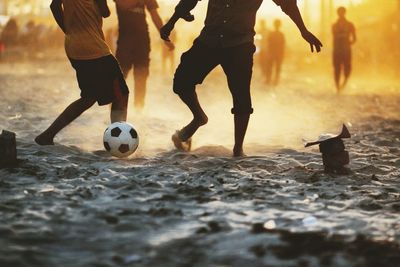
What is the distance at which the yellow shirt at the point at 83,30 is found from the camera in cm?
604

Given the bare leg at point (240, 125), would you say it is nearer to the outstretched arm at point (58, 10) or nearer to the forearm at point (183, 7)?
the forearm at point (183, 7)

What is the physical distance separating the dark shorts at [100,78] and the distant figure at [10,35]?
86.2 ft

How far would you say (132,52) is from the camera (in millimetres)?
8812

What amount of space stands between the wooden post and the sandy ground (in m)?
0.10

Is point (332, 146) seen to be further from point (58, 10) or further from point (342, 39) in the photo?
point (342, 39)

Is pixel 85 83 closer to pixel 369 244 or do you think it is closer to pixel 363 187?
pixel 363 187

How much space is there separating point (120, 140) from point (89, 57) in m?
0.85

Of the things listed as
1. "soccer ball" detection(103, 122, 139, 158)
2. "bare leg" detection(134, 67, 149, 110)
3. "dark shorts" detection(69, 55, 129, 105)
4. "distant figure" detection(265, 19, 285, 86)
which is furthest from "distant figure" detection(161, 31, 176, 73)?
"soccer ball" detection(103, 122, 139, 158)

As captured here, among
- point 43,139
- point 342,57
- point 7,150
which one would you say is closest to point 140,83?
point 43,139

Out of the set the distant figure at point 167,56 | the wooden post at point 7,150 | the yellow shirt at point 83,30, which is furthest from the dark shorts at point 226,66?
the distant figure at point 167,56

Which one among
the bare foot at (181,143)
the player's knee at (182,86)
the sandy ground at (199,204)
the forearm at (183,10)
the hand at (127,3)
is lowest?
the sandy ground at (199,204)

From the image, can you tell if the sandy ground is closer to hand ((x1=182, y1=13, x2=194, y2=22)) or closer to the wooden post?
the wooden post

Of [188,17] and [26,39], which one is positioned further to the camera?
[26,39]

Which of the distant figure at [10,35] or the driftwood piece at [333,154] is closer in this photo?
the driftwood piece at [333,154]
